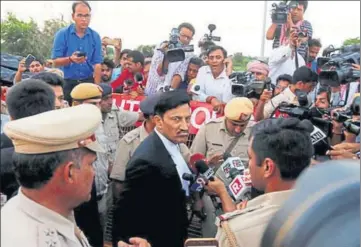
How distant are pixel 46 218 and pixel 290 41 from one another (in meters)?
4.20

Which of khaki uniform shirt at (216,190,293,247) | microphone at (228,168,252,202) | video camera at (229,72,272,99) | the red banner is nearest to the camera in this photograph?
khaki uniform shirt at (216,190,293,247)

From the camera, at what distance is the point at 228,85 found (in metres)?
5.23

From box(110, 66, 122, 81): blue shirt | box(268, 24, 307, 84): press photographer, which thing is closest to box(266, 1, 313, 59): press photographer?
box(268, 24, 307, 84): press photographer

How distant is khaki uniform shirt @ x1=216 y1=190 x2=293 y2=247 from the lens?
194 cm

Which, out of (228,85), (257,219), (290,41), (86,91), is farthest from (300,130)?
(290,41)

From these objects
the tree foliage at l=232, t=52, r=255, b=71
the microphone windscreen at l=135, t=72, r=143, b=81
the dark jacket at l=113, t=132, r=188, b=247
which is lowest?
the dark jacket at l=113, t=132, r=188, b=247

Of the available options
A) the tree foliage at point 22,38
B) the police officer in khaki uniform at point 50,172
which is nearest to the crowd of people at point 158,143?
the police officer in khaki uniform at point 50,172

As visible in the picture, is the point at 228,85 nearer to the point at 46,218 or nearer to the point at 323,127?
the point at 323,127

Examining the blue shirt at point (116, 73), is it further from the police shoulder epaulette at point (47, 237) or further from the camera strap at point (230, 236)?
the police shoulder epaulette at point (47, 237)

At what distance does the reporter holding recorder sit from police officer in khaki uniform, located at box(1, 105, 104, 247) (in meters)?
3.48

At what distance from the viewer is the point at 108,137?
14.0 ft

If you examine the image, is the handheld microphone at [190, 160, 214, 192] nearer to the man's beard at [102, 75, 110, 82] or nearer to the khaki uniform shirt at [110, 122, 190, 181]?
the khaki uniform shirt at [110, 122, 190, 181]

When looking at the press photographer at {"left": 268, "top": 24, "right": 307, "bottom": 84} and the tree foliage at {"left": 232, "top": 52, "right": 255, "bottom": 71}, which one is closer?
the press photographer at {"left": 268, "top": 24, "right": 307, "bottom": 84}

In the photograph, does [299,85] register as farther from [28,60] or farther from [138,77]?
[28,60]
